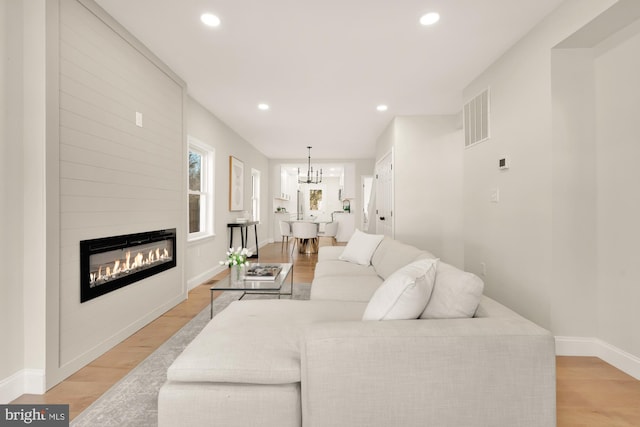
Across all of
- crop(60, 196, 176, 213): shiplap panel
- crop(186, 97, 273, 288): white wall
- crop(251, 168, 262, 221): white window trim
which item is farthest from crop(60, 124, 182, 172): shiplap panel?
crop(251, 168, 262, 221): white window trim

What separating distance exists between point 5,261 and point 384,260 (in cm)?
277

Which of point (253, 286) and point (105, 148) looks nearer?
point (105, 148)

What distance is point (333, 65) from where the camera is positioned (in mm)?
3080

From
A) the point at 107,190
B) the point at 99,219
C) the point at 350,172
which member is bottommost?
the point at 99,219

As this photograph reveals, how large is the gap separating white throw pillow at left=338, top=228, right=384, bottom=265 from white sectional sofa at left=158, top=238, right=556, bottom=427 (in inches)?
87.3

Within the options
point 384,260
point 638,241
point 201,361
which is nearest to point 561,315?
point 638,241

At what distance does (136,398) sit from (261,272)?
4.58 feet

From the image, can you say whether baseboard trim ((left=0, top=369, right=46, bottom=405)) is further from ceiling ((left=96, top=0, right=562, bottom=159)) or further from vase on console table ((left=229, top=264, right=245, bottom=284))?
ceiling ((left=96, top=0, right=562, bottom=159))

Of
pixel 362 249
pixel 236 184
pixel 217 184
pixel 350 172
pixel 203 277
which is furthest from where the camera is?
pixel 350 172

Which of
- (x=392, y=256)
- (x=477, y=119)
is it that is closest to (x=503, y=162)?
(x=477, y=119)

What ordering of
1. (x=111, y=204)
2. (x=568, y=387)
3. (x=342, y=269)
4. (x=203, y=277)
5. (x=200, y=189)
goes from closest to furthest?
(x=568, y=387), (x=111, y=204), (x=342, y=269), (x=203, y=277), (x=200, y=189)

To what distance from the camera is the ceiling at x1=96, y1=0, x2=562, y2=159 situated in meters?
2.24

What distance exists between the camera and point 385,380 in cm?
113

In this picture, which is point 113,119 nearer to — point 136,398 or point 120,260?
point 120,260
